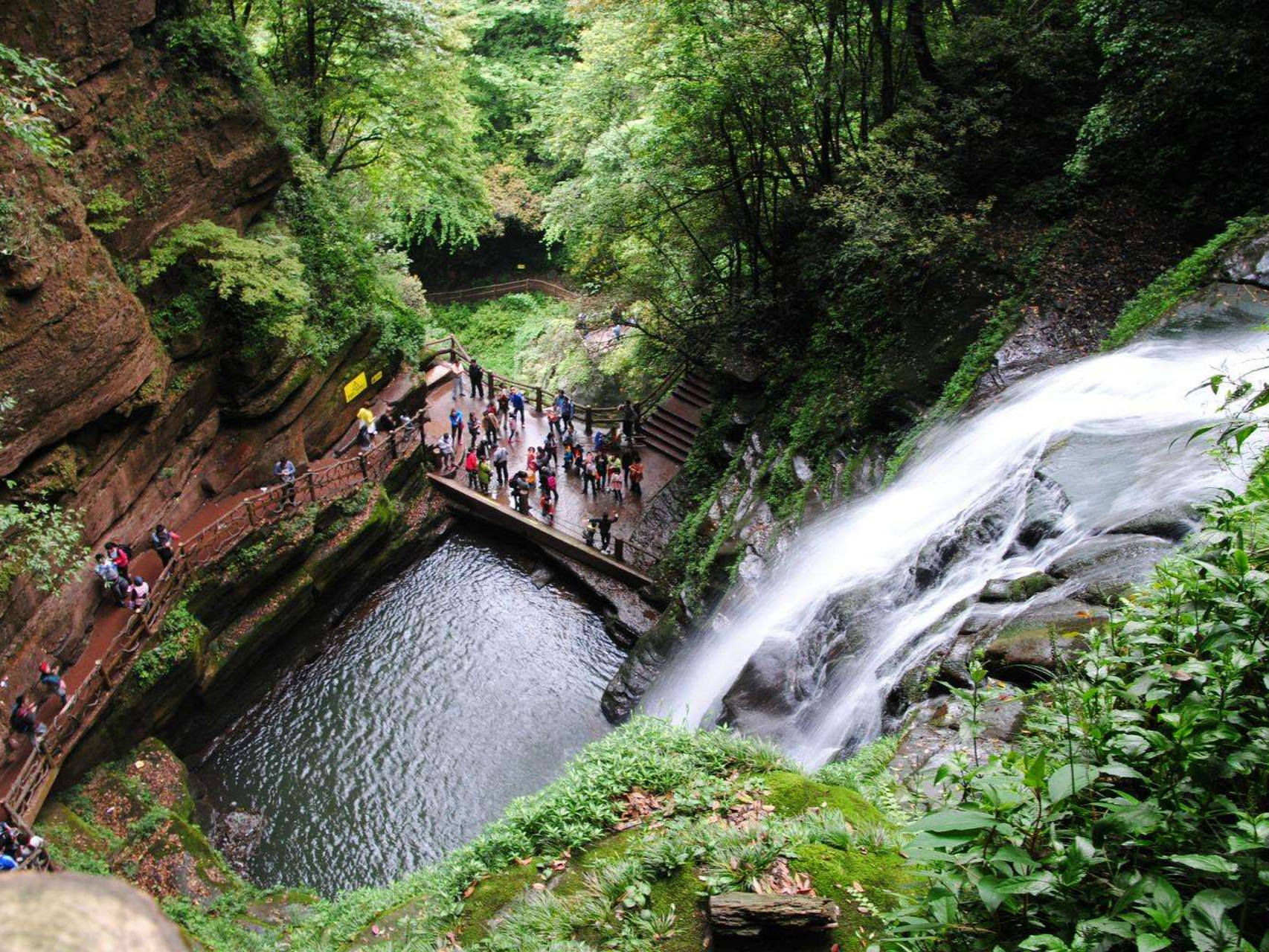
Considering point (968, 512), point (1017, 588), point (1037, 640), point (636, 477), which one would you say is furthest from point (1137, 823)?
point (636, 477)

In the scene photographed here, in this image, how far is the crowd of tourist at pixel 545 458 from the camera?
2000cm

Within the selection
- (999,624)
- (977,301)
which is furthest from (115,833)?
(977,301)

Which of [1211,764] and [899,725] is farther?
[899,725]

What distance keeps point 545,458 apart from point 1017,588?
1362 centimetres

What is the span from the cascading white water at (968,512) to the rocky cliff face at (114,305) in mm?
10441

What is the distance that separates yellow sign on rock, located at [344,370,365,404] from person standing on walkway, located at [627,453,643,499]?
7.10 metres

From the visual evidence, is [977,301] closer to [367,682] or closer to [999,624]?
[999,624]

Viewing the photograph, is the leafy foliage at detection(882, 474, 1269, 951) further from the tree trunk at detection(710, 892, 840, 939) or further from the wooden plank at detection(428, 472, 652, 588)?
the wooden plank at detection(428, 472, 652, 588)

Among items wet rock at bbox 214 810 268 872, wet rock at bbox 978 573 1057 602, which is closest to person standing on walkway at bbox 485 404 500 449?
wet rock at bbox 214 810 268 872

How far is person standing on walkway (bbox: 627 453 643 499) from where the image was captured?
20.3 metres

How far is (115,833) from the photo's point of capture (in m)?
12.1

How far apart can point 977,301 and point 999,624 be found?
8493 mm

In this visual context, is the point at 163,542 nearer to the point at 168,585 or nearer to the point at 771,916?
the point at 168,585

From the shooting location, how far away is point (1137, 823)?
3342 mm
